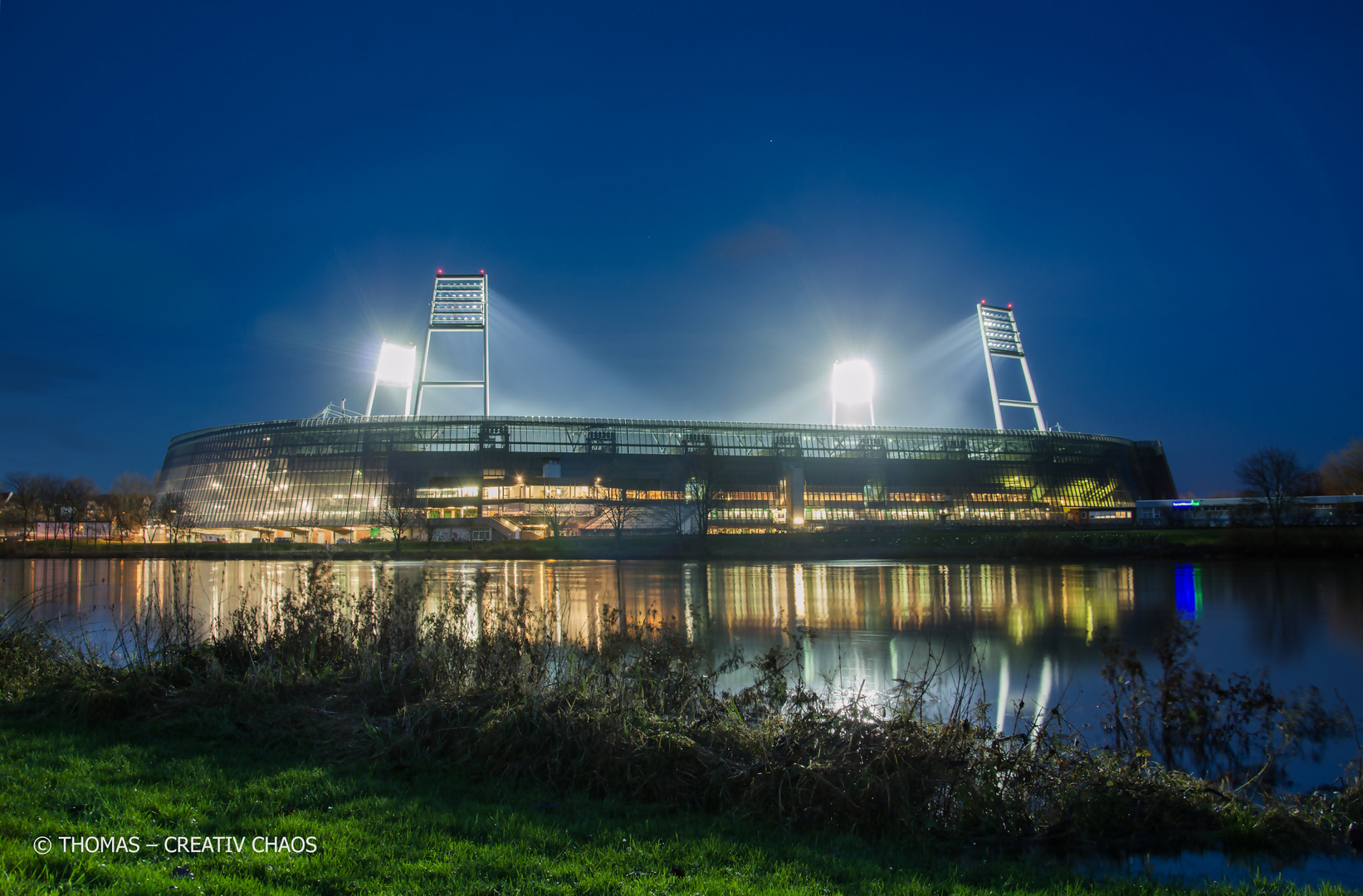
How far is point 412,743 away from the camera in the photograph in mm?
6934

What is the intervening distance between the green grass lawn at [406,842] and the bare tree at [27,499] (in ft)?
309

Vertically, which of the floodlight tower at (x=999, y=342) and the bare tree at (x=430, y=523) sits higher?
the floodlight tower at (x=999, y=342)

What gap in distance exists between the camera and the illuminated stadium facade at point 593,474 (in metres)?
93.4

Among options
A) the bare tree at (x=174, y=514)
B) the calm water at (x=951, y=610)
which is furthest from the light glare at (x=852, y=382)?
the bare tree at (x=174, y=514)

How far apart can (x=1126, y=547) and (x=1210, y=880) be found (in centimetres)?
5166

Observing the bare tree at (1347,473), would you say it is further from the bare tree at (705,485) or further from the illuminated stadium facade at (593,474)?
the bare tree at (705,485)

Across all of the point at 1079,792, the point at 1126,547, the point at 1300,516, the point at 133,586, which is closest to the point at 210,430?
the point at 133,586

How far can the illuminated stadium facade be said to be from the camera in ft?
306

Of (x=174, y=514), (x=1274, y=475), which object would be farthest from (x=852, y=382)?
(x=174, y=514)

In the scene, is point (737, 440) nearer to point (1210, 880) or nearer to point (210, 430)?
point (210, 430)

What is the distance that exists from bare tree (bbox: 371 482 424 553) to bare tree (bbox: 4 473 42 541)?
1345 inches

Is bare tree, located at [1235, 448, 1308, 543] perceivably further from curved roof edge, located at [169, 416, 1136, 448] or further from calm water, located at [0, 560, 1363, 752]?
curved roof edge, located at [169, 416, 1136, 448]

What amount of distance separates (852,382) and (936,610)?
293 feet

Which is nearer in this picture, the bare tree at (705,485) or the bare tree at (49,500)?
the bare tree at (705,485)
